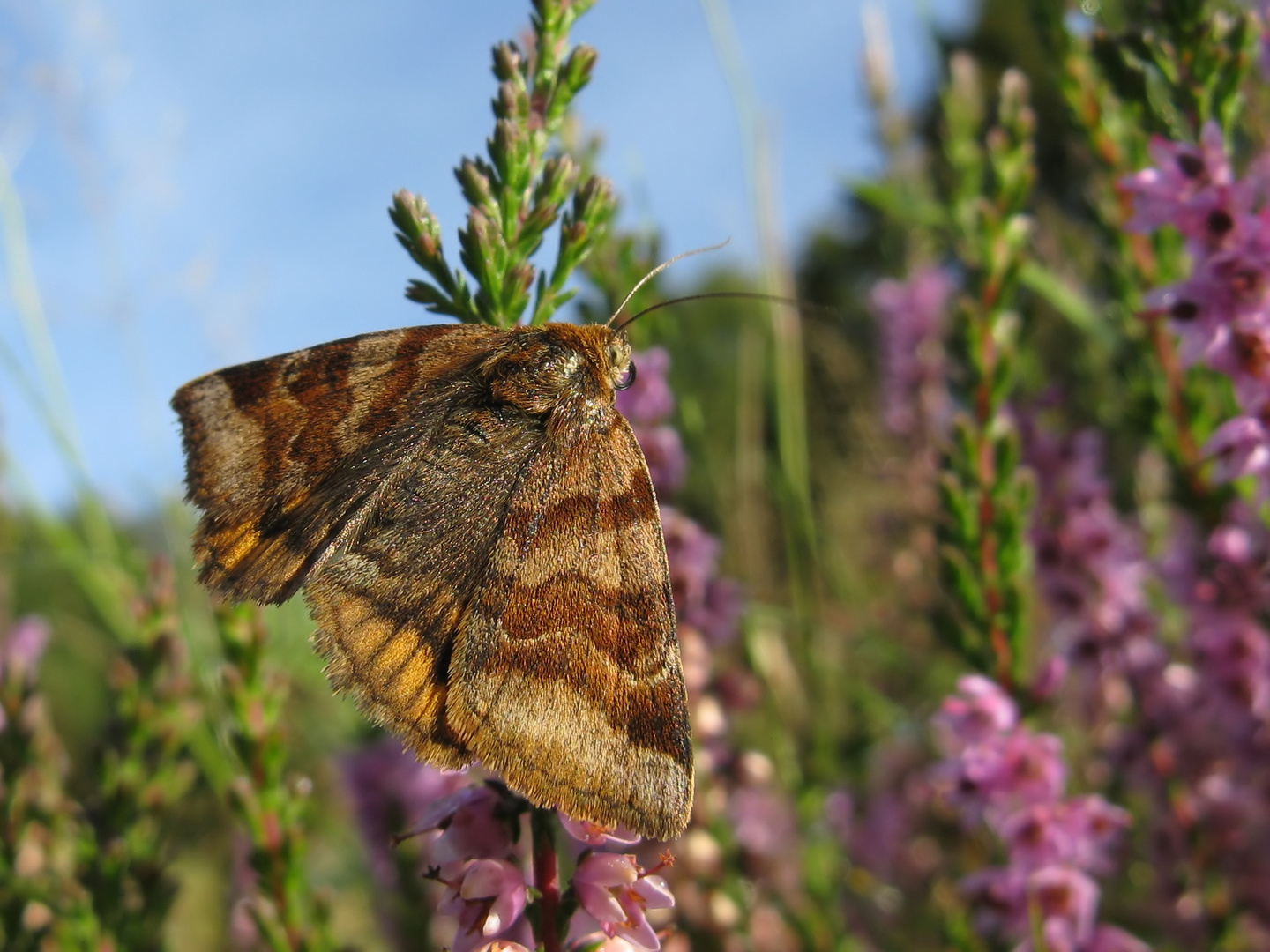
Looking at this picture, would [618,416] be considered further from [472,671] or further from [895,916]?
[895,916]

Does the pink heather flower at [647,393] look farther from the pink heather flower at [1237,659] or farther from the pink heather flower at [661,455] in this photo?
the pink heather flower at [1237,659]

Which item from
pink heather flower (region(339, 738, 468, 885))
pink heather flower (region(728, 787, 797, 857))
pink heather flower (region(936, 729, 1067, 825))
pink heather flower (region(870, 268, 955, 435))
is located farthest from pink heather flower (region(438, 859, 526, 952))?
pink heather flower (region(870, 268, 955, 435))

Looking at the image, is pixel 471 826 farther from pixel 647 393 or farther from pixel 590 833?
pixel 647 393

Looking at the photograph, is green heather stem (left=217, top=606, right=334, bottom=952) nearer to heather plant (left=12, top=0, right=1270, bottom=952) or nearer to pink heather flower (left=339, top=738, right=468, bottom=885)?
heather plant (left=12, top=0, right=1270, bottom=952)

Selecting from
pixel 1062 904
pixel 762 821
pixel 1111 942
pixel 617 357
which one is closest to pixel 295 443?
pixel 617 357

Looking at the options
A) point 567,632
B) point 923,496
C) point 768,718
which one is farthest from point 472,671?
point 923,496

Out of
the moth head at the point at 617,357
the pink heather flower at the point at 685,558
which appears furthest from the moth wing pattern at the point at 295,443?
the pink heather flower at the point at 685,558
